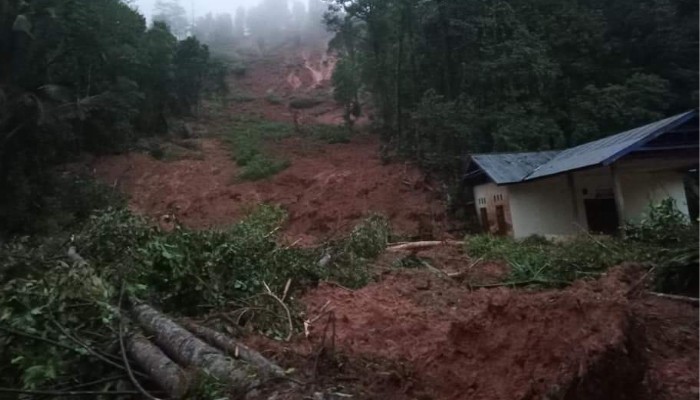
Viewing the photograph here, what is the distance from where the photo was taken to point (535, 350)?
329cm

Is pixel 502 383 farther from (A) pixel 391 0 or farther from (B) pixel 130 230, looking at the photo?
(A) pixel 391 0

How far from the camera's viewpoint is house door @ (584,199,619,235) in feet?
32.2

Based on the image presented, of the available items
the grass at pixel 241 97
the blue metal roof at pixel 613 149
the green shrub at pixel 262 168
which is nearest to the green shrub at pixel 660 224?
the blue metal roof at pixel 613 149

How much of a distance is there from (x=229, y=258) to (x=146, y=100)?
2048cm

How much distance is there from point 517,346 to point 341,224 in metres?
12.4

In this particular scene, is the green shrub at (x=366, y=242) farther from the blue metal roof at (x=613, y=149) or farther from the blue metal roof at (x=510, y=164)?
the blue metal roof at (x=510, y=164)

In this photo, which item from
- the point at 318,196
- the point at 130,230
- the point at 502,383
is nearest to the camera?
the point at 502,383

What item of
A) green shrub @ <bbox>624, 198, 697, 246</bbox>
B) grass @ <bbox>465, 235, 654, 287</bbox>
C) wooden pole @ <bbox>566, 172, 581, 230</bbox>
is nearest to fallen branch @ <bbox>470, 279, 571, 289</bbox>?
grass @ <bbox>465, 235, 654, 287</bbox>

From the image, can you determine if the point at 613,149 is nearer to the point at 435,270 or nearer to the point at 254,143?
the point at 435,270

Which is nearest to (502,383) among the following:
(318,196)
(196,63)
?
(318,196)

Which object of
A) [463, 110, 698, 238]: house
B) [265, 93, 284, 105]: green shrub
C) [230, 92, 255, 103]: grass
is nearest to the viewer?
[463, 110, 698, 238]: house

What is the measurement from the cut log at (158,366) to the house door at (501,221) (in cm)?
1010

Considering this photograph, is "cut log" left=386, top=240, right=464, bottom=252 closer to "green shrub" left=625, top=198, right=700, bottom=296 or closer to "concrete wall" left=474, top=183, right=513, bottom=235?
"concrete wall" left=474, top=183, right=513, bottom=235

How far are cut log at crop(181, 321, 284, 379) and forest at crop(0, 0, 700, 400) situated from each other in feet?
0.08
